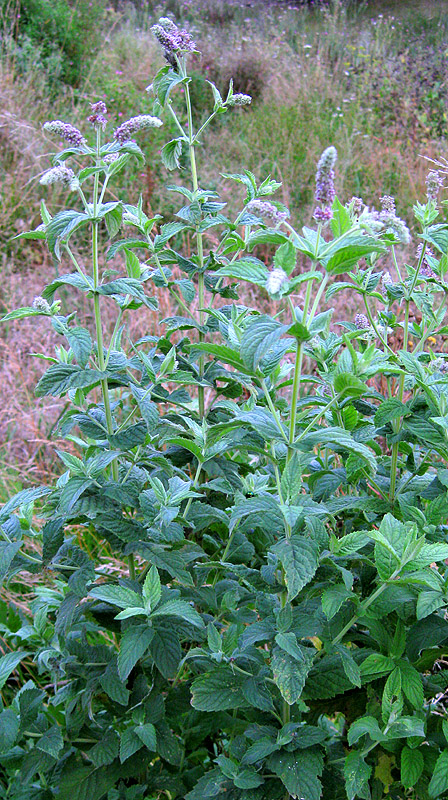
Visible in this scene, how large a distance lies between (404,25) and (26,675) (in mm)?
10412

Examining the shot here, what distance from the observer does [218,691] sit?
1.22 meters

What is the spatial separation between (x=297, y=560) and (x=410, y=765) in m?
0.47

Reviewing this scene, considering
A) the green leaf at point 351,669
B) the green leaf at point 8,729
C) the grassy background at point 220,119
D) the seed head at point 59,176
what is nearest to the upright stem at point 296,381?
the green leaf at point 351,669

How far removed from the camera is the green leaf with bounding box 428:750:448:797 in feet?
3.84

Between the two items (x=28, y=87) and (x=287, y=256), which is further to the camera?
(x=28, y=87)

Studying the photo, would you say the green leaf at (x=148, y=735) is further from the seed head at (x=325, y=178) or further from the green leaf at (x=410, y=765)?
the seed head at (x=325, y=178)

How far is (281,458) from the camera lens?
128 centimetres

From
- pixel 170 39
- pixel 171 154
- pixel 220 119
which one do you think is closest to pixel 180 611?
pixel 171 154

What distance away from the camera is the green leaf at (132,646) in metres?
1.13

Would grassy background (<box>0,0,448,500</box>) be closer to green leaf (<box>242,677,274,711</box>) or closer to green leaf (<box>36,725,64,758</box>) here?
green leaf (<box>36,725,64,758</box>)

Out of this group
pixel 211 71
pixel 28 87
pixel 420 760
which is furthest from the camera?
pixel 211 71

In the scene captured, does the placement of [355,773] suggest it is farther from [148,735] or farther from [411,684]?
[148,735]

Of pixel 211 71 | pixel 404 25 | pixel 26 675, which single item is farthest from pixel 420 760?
pixel 404 25

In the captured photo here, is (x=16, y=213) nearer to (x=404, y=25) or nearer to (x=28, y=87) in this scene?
(x=28, y=87)
